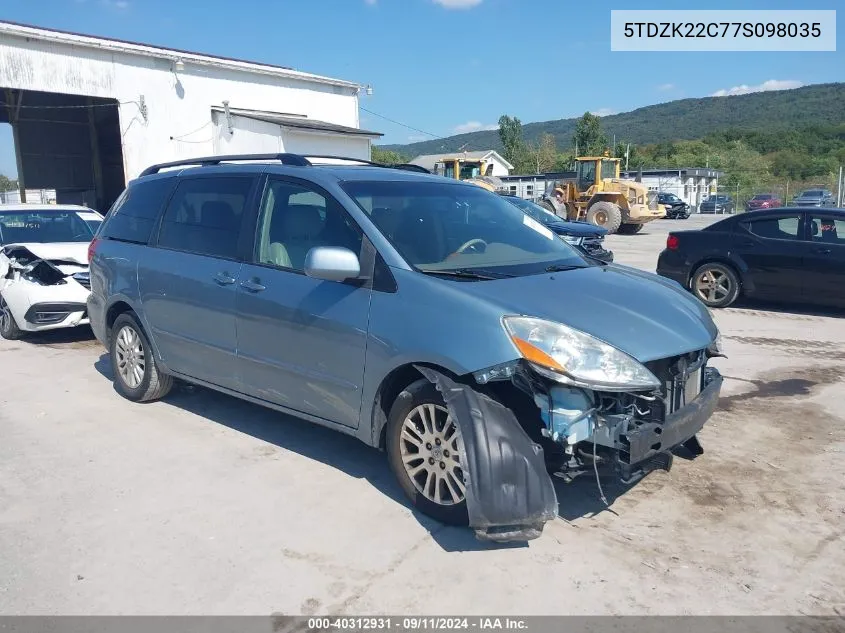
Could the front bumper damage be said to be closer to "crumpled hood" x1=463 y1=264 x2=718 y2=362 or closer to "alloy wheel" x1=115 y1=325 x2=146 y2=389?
"crumpled hood" x1=463 y1=264 x2=718 y2=362

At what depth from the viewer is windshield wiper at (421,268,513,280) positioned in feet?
12.8

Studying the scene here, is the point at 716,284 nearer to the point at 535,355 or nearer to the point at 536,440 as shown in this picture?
the point at 536,440

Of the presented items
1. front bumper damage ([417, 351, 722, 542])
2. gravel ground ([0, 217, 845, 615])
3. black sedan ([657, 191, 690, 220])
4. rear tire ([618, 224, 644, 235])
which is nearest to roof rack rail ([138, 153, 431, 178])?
gravel ground ([0, 217, 845, 615])

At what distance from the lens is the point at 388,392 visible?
12.8 ft

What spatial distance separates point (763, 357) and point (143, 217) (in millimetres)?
6180

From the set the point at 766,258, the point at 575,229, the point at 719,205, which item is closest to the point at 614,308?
the point at 766,258

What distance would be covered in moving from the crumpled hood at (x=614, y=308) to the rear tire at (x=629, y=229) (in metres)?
25.0

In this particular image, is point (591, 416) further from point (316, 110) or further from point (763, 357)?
point (316, 110)

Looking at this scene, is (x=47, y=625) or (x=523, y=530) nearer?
(x=47, y=625)

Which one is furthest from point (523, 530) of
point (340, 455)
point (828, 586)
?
point (340, 455)

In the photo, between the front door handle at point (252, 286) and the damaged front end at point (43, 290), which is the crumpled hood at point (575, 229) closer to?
the damaged front end at point (43, 290)

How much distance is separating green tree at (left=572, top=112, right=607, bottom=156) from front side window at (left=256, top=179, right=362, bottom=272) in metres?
70.6

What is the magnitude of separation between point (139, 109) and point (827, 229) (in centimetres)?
1833

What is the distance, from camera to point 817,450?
4.81m
